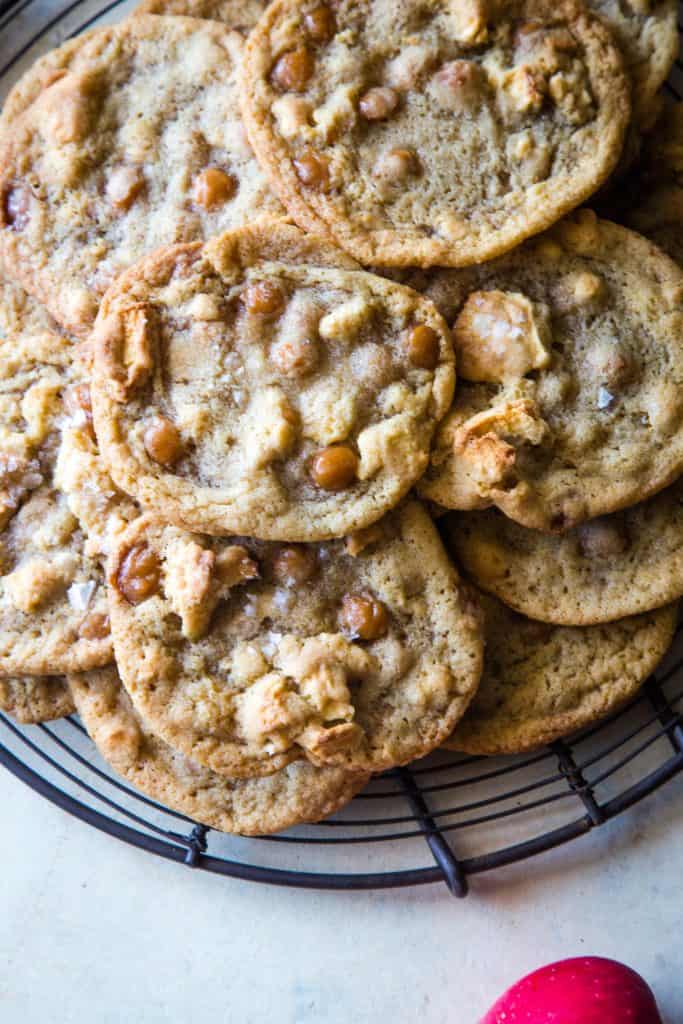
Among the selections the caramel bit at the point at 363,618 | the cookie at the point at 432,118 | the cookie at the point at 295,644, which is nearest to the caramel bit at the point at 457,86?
the cookie at the point at 432,118

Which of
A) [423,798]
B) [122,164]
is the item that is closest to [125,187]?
[122,164]

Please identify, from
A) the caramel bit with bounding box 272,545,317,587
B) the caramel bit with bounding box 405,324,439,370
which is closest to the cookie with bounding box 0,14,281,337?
the caramel bit with bounding box 405,324,439,370

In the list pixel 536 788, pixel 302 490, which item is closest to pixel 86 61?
pixel 302 490

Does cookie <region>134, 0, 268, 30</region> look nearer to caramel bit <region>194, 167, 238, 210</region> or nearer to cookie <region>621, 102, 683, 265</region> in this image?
caramel bit <region>194, 167, 238, 210</region>

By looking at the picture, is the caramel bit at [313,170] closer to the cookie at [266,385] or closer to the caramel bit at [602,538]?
the cookie at [266,385]

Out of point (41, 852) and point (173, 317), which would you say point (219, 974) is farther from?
point (173, 317)

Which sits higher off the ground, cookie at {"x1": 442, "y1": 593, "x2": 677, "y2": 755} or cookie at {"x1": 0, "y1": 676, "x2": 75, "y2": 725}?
cookie at {"x1": 0, "y1": 676, "x2": 75, "y2": 725}

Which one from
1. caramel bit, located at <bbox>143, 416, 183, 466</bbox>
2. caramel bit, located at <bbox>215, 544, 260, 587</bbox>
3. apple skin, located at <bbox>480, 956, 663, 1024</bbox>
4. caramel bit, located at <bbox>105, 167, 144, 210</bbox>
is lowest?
apple skin, located at <bbox>480, 956, 663, 1024</bbox>
